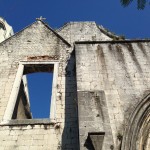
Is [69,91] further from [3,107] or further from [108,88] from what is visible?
[3,107]

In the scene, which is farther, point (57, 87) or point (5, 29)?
point (5, 29)

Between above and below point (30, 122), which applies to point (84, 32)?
above

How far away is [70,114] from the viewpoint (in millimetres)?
6891

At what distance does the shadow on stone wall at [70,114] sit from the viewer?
241 inches

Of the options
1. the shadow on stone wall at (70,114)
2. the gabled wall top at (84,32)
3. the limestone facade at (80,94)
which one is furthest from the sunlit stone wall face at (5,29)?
the shadow on stone wall at (70,114)

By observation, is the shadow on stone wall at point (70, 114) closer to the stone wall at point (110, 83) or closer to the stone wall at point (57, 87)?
the stone wall at point (57, 87)

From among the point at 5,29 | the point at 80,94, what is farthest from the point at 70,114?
the point at 5,29

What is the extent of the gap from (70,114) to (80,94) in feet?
3.16

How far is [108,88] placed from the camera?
6.76 metres

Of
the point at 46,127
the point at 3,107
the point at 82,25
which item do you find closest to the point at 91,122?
the point at 46,127

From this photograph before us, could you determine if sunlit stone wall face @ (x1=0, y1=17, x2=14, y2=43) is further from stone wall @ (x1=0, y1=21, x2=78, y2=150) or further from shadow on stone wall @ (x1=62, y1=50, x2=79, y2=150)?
shadow on stone wall @ (x1=62, y1=50, x2=79, y2=150)

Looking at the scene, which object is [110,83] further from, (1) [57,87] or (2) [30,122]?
(2) [30,122]

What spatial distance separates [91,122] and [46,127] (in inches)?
59.5

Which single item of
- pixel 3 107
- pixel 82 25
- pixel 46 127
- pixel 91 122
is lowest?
pixel 91 122
